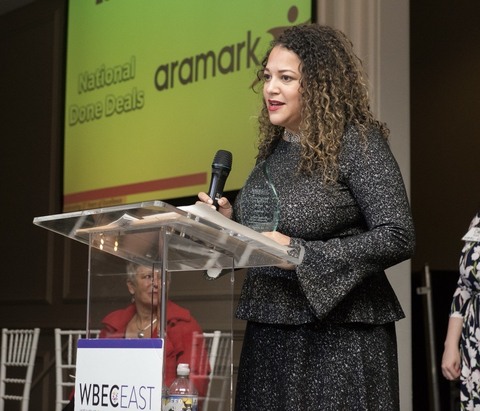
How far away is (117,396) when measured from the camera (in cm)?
114

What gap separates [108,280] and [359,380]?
521mm

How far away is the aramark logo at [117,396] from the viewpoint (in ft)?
3.60

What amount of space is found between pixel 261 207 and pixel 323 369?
0.34m

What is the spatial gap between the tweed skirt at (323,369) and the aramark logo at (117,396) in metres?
0.40

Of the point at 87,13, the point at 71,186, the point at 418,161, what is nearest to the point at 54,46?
the point at 87,13

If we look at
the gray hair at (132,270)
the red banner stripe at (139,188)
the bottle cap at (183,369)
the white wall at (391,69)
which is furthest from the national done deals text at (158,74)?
the bottle cap at (183,369)

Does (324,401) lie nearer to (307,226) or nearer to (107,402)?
(307,226)

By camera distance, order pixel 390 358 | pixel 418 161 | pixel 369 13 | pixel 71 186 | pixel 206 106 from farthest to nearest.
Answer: pixel 418 161 → pixel 71 186 → pixel 206 106 → pixel 369 13 → pixel 390 358

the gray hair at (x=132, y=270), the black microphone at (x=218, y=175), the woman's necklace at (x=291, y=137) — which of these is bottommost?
the gray hair at (x=132, y=270)

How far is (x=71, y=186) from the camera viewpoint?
481cm

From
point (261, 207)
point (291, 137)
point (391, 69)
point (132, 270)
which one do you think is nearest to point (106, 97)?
point (391, 69)

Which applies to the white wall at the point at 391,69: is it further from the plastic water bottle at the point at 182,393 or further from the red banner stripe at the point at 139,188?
the plastic water bottle at the point at 182,393

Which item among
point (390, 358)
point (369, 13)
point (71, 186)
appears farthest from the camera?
point (71, 186)

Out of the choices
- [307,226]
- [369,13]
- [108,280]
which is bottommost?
[108,280]
